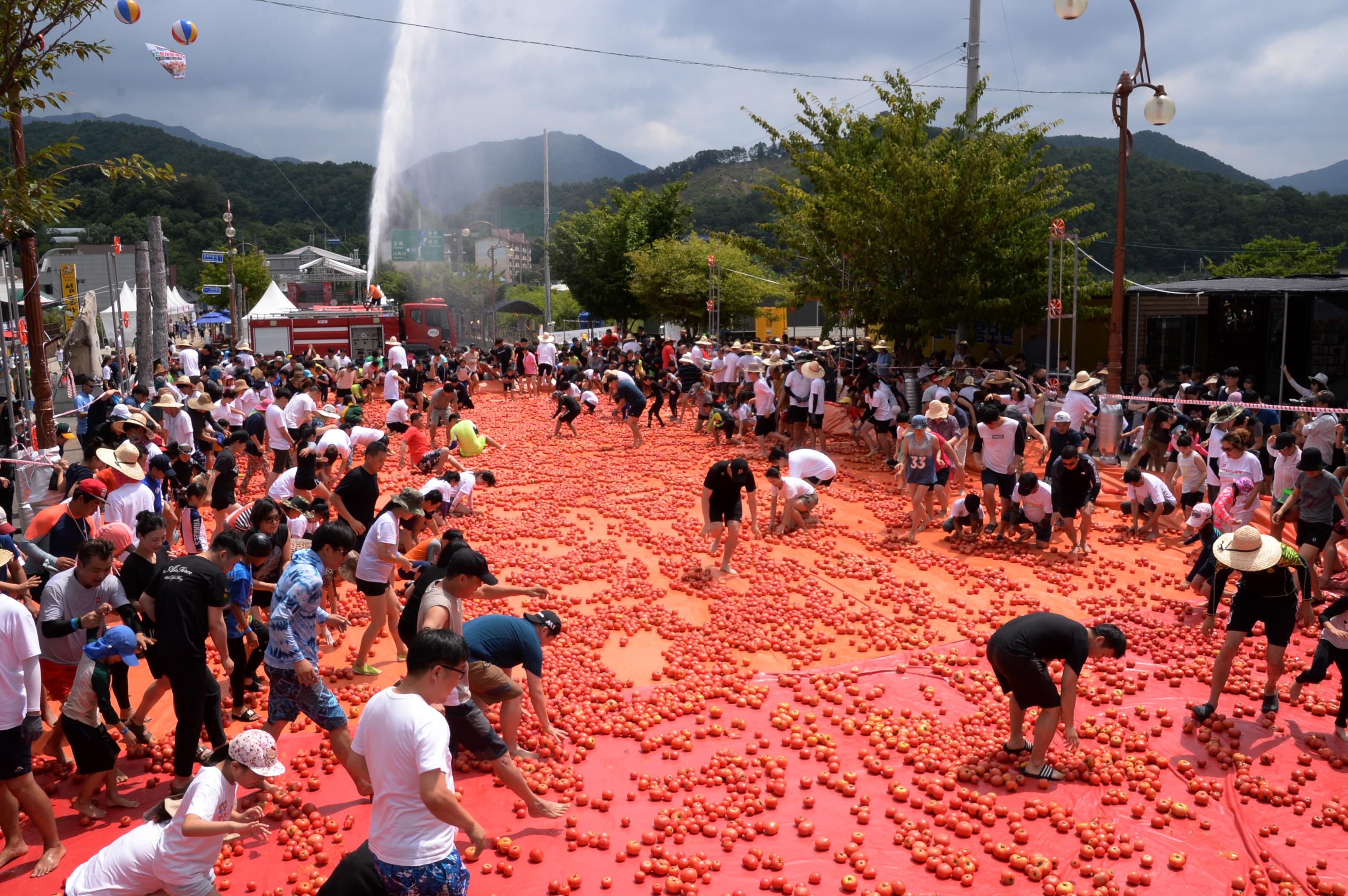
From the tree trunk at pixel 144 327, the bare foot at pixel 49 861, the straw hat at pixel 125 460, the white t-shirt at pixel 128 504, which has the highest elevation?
the tree trunk at pixel 144 327

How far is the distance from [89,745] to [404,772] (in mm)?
3255

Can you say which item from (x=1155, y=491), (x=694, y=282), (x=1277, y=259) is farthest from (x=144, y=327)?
(x=1277, y=259)

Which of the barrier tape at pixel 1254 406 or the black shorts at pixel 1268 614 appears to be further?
the barrier tape at pixel 1254 406

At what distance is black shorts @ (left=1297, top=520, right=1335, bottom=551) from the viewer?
32.8ft

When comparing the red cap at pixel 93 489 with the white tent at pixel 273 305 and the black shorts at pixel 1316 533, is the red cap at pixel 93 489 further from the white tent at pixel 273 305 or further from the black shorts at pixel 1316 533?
the white tent at pixel 273 305

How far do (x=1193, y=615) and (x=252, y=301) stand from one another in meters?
77.2

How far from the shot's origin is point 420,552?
9.19 meters

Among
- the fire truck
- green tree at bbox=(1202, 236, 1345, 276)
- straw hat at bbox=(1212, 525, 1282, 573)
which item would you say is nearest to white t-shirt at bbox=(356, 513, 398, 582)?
straw hat at bbox=(1212, 525, 1282, 573)

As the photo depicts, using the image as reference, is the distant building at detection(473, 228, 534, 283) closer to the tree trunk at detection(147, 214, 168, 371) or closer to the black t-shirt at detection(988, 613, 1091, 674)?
the tree trunk at detection(147, 214, 168, 371)

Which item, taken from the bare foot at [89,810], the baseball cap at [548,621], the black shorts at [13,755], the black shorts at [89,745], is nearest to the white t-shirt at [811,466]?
the baseball cap at [548,621]

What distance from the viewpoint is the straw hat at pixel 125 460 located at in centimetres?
905

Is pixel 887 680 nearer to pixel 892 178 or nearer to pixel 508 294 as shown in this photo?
pixel 892 178

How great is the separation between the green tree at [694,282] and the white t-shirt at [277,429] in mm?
23672

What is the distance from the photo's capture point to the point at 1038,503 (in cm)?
1229
